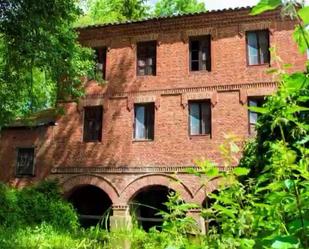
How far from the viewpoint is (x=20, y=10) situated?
42.0 feet

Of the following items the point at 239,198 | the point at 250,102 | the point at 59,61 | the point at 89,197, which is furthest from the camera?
the point at 89,197

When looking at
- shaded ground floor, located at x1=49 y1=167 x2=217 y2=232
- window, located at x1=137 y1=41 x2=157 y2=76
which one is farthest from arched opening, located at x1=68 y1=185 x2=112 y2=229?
window, located at x1=137 y1=41 x2=157 y2=76

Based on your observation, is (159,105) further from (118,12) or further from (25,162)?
(118,12)

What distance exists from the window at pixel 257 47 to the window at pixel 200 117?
271cm

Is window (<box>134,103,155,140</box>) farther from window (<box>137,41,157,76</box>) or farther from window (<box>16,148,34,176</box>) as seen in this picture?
window (<box>16,148,34,176</box>)

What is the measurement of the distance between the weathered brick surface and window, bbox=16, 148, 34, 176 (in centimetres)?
30

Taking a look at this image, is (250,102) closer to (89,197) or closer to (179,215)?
(89,197)

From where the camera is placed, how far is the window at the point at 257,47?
720 inches

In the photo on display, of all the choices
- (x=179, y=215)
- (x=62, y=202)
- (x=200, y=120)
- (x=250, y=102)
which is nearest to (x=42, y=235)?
(x=62, y=202)

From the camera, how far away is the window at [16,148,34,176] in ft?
67.3

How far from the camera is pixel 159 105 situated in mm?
18969

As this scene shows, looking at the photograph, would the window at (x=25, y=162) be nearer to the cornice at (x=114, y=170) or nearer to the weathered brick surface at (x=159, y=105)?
the weathered brick surface at (x=159, y=105)

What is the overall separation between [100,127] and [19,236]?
6276mm

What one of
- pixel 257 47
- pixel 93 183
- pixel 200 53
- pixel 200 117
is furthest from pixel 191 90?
pixel 93 183
